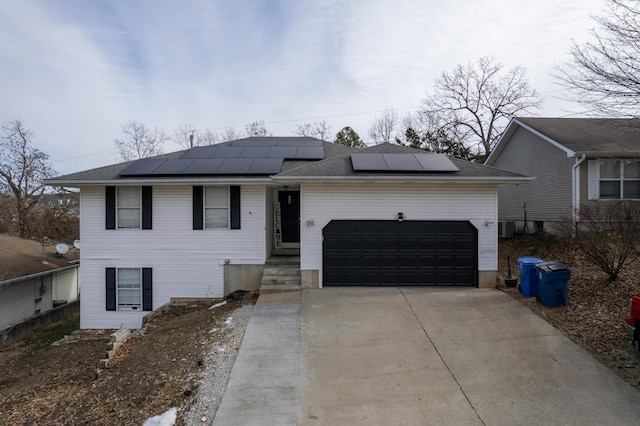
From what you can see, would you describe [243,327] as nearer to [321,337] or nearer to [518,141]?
[321,337]

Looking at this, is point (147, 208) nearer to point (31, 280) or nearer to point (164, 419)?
point (164, 419)

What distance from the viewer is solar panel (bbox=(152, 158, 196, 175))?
9672mm

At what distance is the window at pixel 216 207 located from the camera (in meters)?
9.89

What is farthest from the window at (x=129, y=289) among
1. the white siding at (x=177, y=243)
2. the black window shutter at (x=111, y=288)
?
the white siding at (x=177, y=243)

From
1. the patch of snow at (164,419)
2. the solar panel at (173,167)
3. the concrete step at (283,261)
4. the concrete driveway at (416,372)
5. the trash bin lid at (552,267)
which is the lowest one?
the patch of snow at (164,419)

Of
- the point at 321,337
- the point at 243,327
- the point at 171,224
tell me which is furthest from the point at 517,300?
the point at 171,224

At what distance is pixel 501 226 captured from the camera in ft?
51.9

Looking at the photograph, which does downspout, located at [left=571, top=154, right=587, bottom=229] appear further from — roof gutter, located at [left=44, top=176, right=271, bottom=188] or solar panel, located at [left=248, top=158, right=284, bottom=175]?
roof gutter, located at [left=44, top=176, right=271, bottom=188]

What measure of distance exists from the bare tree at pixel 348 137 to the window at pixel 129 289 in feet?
61.9

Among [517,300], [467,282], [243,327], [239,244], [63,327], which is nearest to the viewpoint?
[243,327]

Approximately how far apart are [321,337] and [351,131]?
21.8 metres

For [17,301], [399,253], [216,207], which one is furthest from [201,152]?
[17,301]

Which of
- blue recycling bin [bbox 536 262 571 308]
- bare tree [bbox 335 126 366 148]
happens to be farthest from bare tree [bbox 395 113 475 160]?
A: blue recycling bin [bbox 536 262 571 308]

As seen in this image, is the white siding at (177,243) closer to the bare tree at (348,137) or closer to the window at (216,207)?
the window at (216,207)
